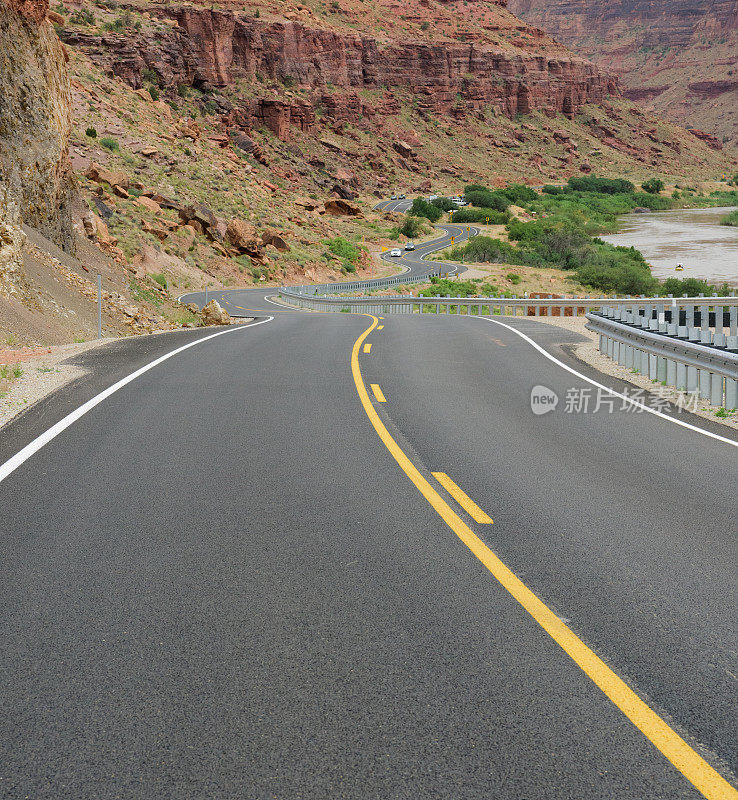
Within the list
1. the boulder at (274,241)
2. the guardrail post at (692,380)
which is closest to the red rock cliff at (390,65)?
the boulder at (274,241)

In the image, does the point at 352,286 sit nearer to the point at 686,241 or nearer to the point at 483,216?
the point at 686,241

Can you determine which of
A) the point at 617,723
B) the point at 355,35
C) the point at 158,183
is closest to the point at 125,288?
the point at 617,723

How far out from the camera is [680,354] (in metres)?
13.2

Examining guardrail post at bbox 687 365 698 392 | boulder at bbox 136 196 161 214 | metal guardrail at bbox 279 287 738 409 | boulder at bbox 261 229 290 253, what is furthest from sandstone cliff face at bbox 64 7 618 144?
guardrail post at bbox 687 365 698 392

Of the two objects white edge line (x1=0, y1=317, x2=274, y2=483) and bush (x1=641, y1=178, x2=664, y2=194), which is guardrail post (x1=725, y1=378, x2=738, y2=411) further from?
bush (x1=641, y1=178, x2=664, y2=194)

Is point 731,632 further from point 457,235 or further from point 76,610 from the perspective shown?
point 457,235

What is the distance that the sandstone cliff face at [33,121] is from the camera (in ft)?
82.0

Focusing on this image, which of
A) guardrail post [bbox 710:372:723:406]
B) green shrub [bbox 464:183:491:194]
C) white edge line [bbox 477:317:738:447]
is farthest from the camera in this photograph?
green shrub [bbox 464:183:491:194]

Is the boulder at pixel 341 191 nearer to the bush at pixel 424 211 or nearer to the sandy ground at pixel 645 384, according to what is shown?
the bush at pixel 424 211

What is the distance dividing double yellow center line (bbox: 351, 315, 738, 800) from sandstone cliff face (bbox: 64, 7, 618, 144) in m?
112

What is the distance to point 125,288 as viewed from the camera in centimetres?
2897

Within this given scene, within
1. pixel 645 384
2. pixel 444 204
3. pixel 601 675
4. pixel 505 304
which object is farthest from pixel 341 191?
pixel 601 675

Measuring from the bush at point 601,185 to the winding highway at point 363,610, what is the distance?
149m

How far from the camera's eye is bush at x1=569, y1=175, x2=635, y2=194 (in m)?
150
